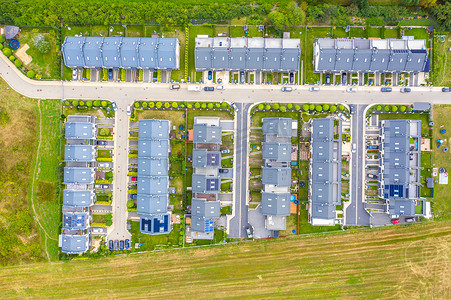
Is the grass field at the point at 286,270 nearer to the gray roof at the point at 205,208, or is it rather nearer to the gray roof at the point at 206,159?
the gray roof at the point at 205,208

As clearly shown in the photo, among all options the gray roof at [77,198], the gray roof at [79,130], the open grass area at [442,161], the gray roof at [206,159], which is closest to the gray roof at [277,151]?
the gray roof at [206,159]

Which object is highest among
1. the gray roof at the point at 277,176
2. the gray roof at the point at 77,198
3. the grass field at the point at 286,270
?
the gray roof at the point at 277,176

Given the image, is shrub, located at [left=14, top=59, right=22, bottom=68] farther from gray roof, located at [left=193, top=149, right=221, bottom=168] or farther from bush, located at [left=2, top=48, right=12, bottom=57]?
gray roof, located at [left=193, top=149, right=221, bottom=168]

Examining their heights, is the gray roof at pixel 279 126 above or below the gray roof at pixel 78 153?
above

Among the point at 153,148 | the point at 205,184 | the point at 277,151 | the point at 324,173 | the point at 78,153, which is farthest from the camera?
the point at 78,153

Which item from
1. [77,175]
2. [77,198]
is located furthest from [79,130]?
[77,198]

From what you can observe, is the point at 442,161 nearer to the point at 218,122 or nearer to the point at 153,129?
the point at 218,122
